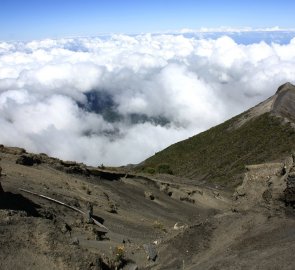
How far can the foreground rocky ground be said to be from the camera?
1645 centimetres

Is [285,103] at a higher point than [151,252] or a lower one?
higher

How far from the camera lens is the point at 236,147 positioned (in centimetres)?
7950

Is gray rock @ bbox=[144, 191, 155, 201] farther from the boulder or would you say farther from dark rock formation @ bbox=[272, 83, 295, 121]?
dark rock formation @ bbox=[272, 83, 295, 121]

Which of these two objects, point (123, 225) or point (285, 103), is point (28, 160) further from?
point (285, 103)

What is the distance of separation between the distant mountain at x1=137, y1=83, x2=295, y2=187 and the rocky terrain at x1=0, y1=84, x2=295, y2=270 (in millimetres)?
26523

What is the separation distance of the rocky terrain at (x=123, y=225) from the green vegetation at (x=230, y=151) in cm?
2838

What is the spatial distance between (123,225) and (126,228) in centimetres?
56

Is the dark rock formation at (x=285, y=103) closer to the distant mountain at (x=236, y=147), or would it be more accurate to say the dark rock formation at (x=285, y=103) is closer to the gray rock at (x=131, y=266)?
the distant mountain at (x=236, y=147)

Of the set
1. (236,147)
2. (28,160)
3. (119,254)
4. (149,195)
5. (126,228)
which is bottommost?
(119,254)

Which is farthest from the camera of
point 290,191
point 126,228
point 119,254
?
point 126,228

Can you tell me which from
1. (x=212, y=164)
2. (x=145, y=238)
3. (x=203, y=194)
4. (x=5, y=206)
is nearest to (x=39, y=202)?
(x=5, y=206)

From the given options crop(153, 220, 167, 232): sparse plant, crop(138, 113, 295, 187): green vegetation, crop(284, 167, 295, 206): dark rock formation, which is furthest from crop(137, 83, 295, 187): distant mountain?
crop(284, 167, 295, 206): dark rock formation

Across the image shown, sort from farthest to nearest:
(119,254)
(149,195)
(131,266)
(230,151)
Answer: (230,151), (149,195), (119,254), (131,266)

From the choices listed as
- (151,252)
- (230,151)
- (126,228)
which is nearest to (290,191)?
(151,252)
